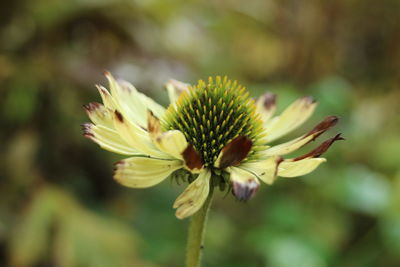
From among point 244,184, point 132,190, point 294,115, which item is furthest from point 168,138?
point 132,190

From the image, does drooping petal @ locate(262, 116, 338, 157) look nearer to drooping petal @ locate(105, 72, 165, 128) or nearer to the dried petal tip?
the dried petal tip

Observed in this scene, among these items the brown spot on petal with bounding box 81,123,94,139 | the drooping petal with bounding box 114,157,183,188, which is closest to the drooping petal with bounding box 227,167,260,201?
the drooping petal with bounding box 114,157,183,188

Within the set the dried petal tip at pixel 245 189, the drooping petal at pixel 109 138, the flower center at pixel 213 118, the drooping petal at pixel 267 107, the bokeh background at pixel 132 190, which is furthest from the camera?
the bokeh background at pixel 132 190

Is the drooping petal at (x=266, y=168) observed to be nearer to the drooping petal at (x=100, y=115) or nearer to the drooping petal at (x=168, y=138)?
the drooping petal at (x=168, y=138)

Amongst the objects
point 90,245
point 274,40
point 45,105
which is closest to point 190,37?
point 274,40

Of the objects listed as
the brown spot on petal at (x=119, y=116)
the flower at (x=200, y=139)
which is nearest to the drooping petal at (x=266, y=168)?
the flower at (x=200, y=139)

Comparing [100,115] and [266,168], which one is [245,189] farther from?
[100,115]

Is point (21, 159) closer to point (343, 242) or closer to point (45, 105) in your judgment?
point (45, 105)
